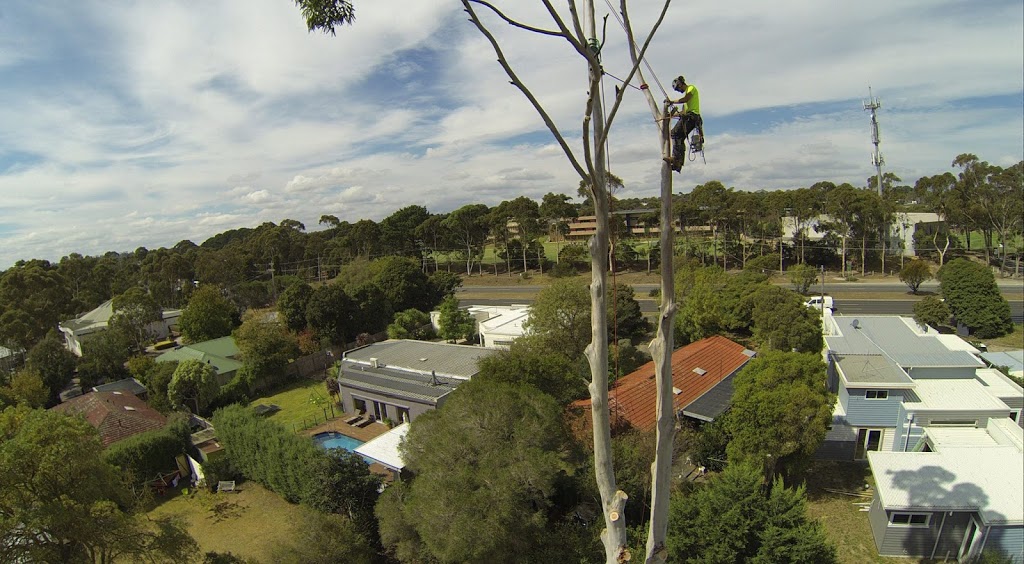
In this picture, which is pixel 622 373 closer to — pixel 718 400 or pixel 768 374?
pixel 718 400

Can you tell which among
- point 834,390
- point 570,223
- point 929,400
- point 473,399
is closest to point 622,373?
point 834,390

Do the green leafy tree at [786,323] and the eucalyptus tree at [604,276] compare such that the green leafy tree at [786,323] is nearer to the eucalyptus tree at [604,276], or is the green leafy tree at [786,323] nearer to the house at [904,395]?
the house at [904,395]

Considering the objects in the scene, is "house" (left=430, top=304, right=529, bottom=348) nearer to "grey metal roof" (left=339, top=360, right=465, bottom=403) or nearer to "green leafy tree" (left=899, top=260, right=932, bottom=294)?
"grey metal roof" (left=339, top=360, right=465, bottom=403)

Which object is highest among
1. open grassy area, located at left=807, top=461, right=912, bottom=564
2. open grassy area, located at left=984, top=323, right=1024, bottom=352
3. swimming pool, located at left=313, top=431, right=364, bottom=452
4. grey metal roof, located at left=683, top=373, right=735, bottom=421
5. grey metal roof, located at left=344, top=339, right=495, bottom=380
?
grey metal roof, located at left=344, top=339, right=495, bottom=380

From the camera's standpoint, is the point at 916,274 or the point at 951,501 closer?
the point at 951,501

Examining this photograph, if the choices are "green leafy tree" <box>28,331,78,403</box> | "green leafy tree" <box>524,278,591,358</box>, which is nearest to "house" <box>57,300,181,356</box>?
"green leafy tree" <box>28,331,78,403</box>

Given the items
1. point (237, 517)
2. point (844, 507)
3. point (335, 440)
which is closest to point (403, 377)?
point (335, 440)

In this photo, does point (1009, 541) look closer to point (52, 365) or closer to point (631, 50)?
point (631, 50)
